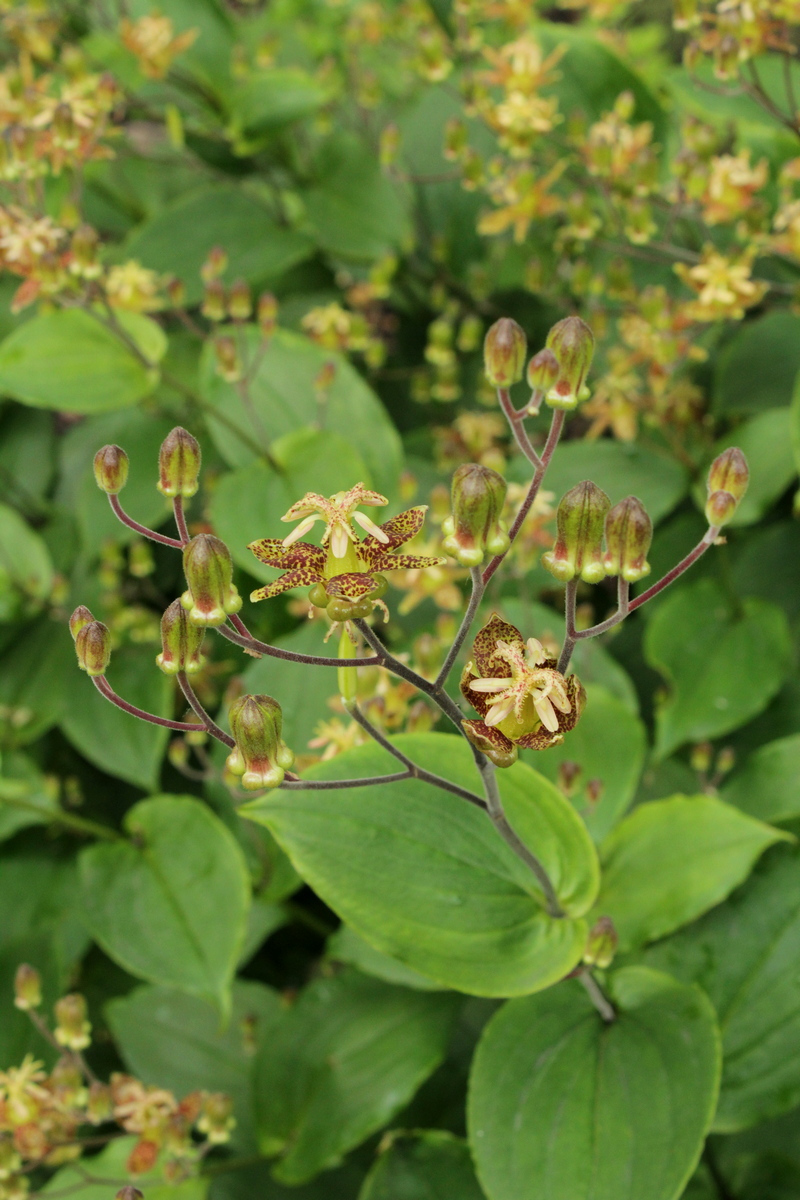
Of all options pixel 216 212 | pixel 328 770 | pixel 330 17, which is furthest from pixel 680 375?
pixel 330 17

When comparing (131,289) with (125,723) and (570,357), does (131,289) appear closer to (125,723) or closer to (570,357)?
(125,723)

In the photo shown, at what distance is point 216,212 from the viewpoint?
1.35m

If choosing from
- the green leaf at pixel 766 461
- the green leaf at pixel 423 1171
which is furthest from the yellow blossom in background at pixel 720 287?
the green leaf at pixel 423 1171

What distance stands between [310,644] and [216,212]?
71 centimetres

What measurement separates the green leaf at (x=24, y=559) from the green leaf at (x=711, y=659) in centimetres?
69

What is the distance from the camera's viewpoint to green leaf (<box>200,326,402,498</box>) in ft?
3.57

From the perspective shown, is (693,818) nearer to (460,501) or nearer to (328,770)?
(328,770)

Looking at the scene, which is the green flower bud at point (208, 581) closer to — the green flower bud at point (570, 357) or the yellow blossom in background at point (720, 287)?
the green flower bud at point (570, 357)

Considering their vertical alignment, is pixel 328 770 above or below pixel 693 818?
above

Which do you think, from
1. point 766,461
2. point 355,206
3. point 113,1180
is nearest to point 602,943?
point 113,1180

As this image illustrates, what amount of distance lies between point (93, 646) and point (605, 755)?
484 millimetres

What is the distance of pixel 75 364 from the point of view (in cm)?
106

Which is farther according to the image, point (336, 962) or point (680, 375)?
point (680, 375)

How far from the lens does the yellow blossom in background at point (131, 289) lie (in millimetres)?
1112
